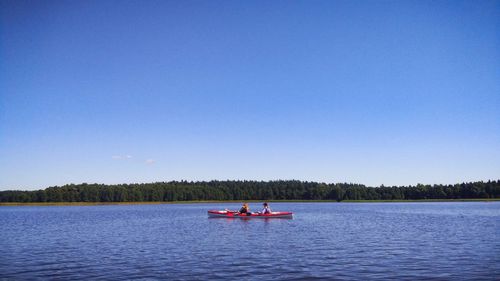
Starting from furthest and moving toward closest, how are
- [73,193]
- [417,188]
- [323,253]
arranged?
[417,188]
[73,193]
[323,253]

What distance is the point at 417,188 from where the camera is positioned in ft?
543

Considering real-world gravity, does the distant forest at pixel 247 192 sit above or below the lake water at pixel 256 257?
above

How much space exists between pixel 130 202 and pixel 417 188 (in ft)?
364

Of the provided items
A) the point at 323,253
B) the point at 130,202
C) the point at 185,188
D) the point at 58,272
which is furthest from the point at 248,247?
the point at 185,188

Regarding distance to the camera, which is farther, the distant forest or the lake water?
the distant forest

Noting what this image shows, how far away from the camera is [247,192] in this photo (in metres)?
183

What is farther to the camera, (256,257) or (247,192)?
(247,192)

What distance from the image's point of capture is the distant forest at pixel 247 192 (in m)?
154

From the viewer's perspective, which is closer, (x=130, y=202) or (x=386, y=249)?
(x=386, y=249)

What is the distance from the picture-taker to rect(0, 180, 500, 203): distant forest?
154m

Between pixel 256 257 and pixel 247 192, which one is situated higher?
pixel 247 192

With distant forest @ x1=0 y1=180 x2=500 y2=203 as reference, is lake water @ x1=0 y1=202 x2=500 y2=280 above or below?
below

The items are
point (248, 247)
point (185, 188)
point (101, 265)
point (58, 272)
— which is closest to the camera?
point (58, 272)

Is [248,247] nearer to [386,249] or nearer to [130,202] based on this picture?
[386,249]
